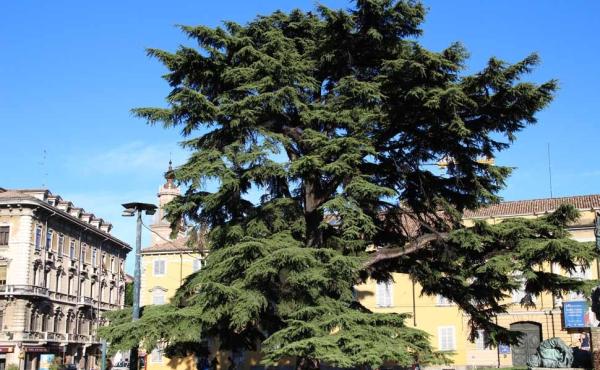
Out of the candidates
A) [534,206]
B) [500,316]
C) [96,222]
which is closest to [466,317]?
[500,316]

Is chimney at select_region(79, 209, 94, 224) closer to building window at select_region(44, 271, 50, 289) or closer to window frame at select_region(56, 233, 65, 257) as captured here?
window frame at select_region(56, 233, 65, 257)

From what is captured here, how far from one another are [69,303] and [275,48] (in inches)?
1741

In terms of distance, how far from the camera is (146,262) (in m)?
45.0

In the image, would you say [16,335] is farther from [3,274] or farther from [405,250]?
[405,250]

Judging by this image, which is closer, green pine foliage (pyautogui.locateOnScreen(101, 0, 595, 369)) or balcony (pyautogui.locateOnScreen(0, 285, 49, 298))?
green pine foliage (pyautogui.locateOnScreen(101, 0, 595, 369))

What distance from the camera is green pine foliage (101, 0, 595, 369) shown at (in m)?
14.6

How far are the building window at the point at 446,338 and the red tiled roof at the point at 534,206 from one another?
653 centimetres

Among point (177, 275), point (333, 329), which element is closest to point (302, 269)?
point (333, 329)

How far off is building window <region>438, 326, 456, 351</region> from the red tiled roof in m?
6.53

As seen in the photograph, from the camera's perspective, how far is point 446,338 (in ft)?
125

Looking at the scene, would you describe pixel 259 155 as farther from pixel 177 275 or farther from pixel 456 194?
pixel 177 275

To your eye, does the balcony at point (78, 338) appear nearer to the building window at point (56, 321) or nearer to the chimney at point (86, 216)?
the building window at point (56, 321)

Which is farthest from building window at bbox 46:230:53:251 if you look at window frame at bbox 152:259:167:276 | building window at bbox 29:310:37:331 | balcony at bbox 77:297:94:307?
window frame at bbox 152:259:167:276

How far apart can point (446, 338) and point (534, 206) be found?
30.2ft
